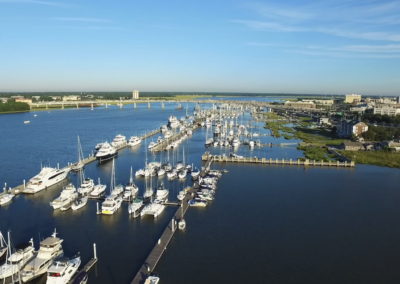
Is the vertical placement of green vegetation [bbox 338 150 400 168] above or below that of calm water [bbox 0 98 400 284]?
above

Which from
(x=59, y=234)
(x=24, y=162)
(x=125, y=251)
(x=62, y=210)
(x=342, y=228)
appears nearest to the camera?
(x=125, y=251)

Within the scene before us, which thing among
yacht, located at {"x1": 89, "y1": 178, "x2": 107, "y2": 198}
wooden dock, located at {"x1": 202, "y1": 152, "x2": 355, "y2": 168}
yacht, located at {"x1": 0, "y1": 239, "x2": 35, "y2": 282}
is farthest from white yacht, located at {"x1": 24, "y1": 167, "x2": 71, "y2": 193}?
wooden dock, located at {"x1": 202, "y1": 152, "x2": 355, "y2": 168}

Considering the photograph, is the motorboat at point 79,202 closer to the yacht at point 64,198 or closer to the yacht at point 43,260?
the yacht at point 64,198

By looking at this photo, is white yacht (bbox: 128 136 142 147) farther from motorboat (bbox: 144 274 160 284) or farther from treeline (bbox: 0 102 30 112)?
treeline (bbox: 0 102 30 112)

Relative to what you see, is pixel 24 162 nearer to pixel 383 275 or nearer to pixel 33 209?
pixel 33 209

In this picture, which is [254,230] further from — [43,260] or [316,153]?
[316,153]

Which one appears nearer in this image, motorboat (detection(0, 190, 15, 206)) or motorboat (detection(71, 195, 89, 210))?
motorboat (detection(71, 195, 89, 210))

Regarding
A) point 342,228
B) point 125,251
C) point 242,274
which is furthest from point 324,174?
point 125,251
